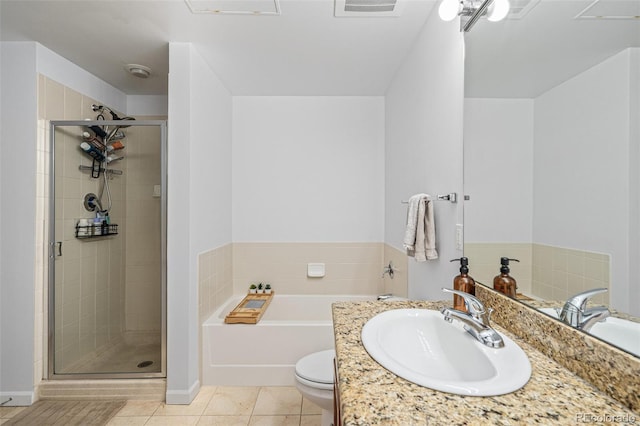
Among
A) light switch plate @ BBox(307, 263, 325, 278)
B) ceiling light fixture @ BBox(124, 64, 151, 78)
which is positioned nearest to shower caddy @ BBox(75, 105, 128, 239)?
ceiling light fixture @ BBox(124, 64, 151, 78)

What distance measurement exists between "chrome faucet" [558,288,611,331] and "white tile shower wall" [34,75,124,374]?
9.16ft

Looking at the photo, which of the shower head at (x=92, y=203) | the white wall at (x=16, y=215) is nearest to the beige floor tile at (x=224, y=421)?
the white wall at (x=16, y=215)

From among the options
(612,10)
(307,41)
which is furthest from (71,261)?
(612,10)

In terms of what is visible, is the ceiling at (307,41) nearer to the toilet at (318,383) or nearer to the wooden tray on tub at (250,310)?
the toilet at (318,383)

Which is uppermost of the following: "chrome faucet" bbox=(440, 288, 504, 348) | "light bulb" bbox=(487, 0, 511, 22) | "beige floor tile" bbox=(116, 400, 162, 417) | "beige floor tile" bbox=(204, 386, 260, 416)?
"light bulb" bbox=(487, 0, 511, 22)

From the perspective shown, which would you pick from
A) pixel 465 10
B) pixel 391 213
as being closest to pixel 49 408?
pixel 391 213

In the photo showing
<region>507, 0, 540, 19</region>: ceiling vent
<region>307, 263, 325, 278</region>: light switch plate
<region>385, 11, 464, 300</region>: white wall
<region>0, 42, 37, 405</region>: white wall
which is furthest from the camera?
<region>307, 263, 325, 278</region>: light switch plate

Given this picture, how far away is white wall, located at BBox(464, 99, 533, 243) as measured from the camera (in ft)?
3.29

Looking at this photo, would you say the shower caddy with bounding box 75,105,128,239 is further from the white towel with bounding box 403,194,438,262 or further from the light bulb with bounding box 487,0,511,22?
the light bulb with bounding box 487,0,511,22

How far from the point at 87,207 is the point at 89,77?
112 centimetres

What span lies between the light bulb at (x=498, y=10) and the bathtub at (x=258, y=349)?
6.64 ft

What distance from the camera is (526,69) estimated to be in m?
1.00

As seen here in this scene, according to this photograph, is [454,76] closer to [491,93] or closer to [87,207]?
[491,93]

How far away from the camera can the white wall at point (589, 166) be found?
0.68m
